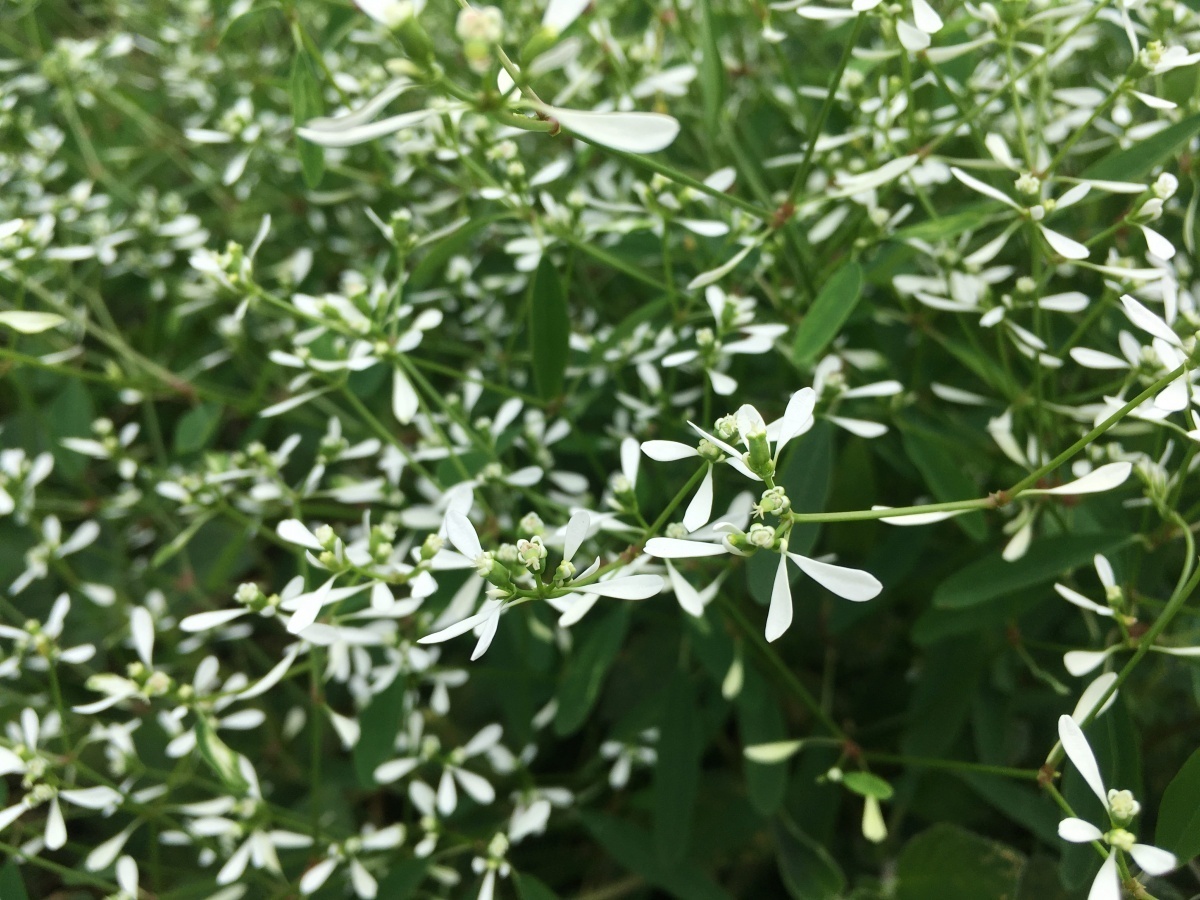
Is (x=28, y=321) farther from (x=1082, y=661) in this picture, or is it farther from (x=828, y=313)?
(x=1082, y=661)

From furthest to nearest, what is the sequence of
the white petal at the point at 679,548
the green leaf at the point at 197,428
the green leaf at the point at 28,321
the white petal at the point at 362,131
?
the green leaf at the point at 197,428 < the green leaf at the point at 28,321 < the white petal at the point at 679,548 < the white petal at the point at 362,131

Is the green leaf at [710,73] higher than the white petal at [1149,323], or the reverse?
the green leaf at [710,73]

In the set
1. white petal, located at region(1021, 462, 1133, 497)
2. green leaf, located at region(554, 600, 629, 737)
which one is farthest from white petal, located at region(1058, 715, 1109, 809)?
green leaf, located at region(554, 600, 629, 737)

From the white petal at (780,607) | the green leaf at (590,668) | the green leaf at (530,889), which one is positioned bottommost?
the green leaf at (530,889)

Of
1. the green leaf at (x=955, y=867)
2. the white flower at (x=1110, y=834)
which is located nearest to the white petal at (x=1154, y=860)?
the white flower at (x=1110, y=834)

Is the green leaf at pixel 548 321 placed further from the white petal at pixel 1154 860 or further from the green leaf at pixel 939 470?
the white petal at pixel 1154 860

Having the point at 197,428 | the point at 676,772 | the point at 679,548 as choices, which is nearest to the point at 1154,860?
the point at 679,548

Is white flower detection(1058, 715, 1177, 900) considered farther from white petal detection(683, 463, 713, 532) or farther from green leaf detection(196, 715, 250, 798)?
green leaf detection(196, 715, 250, 798)

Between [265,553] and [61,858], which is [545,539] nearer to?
[265,553]
